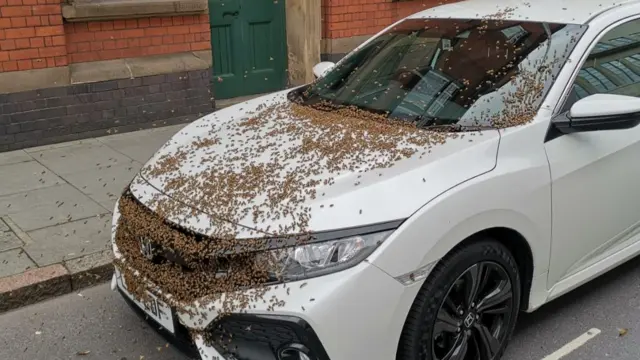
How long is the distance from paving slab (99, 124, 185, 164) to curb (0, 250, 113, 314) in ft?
6.55

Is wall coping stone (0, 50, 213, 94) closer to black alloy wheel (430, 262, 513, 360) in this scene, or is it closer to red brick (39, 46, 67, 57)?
red brick (39, 46, 67, 57)

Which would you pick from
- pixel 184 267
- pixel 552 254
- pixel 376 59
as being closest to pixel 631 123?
pixel 552 254

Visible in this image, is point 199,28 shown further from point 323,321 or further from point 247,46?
point 323,321

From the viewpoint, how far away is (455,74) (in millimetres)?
3588

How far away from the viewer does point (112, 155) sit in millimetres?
6262

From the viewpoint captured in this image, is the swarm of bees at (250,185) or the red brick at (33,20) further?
the red brick at (33,20)

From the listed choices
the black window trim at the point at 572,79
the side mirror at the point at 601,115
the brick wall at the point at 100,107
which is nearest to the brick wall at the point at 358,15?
the brick wall at the point at 100,107

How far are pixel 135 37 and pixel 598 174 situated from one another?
514 centimetres

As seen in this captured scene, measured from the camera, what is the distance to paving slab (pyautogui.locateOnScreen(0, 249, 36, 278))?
4055mm

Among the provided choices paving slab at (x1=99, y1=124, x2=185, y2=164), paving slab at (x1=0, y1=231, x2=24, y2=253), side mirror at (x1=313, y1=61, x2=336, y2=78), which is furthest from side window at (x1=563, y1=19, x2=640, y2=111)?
paving slab at (x1=99, y1=124, x2=185, y2=164)

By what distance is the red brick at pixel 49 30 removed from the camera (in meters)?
6.18

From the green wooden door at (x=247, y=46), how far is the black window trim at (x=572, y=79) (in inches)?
208

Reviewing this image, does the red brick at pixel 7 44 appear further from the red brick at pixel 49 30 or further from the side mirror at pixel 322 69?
the side mirror at pixel 322 69

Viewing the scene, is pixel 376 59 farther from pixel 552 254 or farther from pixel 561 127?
pixel 552 254
